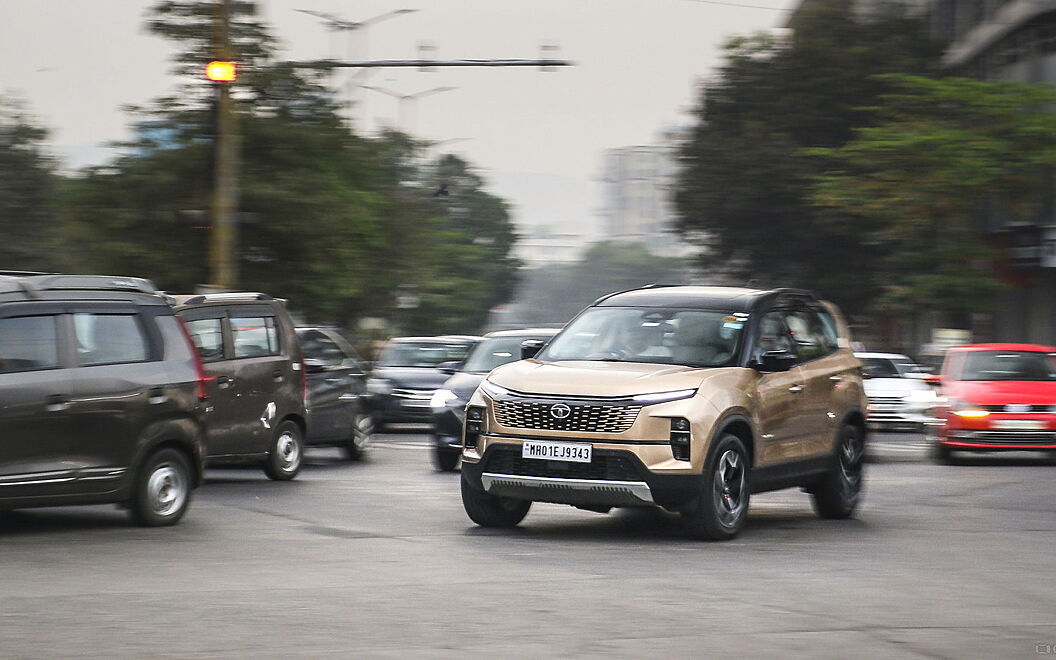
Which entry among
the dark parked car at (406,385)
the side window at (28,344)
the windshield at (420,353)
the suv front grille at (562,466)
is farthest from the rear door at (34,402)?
the windshield at (420,353)

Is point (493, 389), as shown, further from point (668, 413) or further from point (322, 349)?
point (322, 349)

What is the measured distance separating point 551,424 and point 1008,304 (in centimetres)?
4373

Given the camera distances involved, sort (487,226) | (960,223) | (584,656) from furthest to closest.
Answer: (487,226), (960,223), (584,656)

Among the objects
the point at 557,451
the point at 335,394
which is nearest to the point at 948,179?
the point at 335,394

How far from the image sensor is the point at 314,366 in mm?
19297

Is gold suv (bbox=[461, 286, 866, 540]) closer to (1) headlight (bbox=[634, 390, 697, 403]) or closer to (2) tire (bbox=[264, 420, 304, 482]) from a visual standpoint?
(1) headlight (bbox=[634, 390, 697, 403])

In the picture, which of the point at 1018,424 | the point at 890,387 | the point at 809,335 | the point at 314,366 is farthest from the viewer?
the point at 890,387

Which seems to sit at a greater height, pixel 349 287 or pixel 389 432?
pixel 349 287

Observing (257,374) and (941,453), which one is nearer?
(257,374)

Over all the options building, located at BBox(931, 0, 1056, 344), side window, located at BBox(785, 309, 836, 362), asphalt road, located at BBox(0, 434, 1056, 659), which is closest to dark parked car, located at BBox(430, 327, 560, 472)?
asphalt road, located at BBox(0, 434, 1056, 659)

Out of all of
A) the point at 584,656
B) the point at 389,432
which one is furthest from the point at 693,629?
the point at 389,432

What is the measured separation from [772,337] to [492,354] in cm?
734

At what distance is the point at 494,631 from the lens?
306 inches

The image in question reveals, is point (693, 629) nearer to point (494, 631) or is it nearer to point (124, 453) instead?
point (494, 631)
